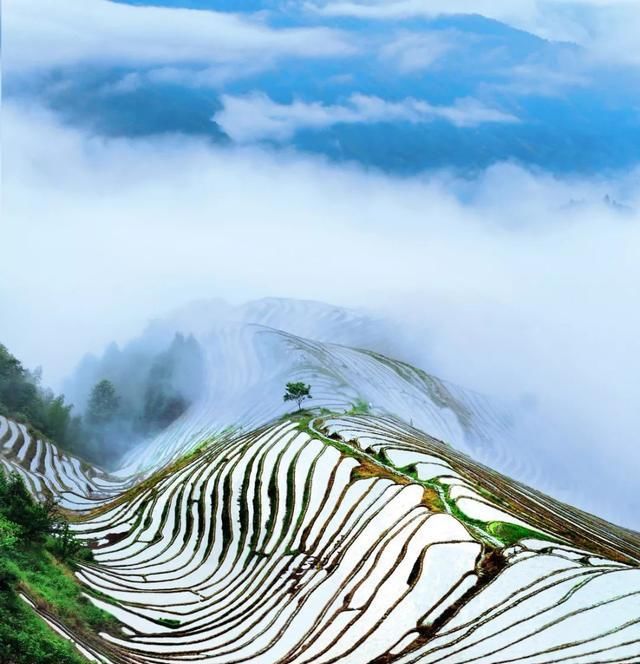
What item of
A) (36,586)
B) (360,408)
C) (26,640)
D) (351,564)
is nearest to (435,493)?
(351,564)

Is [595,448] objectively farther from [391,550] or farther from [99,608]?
[99,608]

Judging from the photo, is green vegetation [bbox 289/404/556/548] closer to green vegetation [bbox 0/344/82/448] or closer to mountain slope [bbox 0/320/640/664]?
mountain slope [bbox 0/320/640/664]

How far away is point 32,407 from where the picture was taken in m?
66.1

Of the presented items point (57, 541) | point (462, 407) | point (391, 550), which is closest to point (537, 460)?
point (462, 407)

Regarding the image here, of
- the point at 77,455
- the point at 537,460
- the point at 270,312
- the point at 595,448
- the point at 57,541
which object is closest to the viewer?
the point at 57,541

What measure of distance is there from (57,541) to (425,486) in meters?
16.0

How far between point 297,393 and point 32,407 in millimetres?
24296

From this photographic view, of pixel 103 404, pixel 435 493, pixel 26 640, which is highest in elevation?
pixel 103 404

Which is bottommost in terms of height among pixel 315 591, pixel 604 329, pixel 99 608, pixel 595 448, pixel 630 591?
pixel 99 608

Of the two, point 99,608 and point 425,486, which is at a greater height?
→ point 425,486

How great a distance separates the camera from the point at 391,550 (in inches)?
1293

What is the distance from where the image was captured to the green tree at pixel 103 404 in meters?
75.1

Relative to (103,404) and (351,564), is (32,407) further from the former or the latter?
(351,564)

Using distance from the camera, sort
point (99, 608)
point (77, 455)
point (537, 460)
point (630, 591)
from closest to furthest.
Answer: point (630, 591), point (99, 608), point (77, 455), point (537, 460)
